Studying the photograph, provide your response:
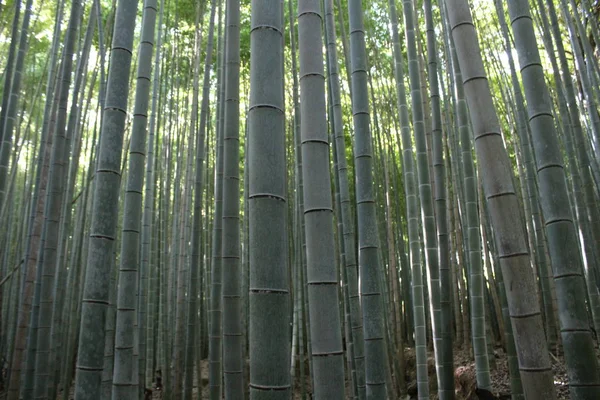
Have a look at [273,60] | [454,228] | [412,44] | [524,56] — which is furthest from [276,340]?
[454,228]

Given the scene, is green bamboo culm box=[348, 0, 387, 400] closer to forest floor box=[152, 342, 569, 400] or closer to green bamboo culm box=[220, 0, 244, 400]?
green bamboo culm box=[220, 0, 244, 400]

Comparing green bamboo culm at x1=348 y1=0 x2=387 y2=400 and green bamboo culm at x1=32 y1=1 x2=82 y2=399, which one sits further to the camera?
Result: green bamboo culm at x1=32 y1=1 x2=82 y2=399

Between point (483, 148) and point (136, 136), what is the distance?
143cm

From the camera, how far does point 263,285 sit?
1.26m

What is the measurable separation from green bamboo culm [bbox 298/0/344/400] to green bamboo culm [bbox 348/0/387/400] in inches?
18.3

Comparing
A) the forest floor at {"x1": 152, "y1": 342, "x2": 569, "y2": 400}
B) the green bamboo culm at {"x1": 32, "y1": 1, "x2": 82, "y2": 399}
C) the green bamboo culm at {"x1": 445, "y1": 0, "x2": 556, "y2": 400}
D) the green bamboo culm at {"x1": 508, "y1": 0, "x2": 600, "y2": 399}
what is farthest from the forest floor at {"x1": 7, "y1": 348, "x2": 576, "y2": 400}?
the green bamboo culm at {"x1": 445, "y1": 0, "x2": 556, "y2": 400}

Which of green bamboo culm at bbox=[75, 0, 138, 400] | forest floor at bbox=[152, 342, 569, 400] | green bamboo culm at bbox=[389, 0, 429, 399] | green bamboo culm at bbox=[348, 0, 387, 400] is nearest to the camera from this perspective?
green bamboo culm at bbox=[75, 0, 138, 400]

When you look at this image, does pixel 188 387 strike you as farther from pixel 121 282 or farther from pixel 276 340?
pixel 276 340

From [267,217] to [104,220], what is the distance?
27.9 inches

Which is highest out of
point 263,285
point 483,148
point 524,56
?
point 524,56

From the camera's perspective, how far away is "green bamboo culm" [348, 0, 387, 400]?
1911 mm

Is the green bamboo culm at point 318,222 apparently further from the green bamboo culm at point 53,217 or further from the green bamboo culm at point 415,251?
the green bamboo culm at point 415,251

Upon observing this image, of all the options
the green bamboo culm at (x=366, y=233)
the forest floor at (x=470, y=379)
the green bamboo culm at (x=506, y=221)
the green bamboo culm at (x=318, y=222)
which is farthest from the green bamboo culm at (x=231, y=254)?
the forest floor at (x=470, y=379)

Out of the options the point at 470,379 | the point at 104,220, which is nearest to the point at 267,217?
the point at 104,220
